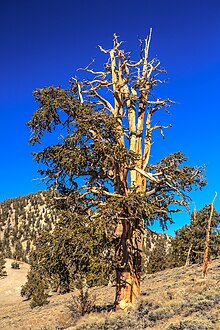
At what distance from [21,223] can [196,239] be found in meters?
56.6

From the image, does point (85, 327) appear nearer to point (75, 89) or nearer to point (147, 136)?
point (147, 136)

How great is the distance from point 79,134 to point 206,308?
6.73m

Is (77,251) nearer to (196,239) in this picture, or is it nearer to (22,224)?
(196,239)

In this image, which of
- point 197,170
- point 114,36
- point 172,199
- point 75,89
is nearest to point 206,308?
point 172,199

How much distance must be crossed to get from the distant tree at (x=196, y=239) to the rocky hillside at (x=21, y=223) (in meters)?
31.4

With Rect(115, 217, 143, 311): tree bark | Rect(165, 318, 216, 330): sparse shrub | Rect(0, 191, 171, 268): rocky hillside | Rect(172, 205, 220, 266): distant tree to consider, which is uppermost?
Rect(0, 191, 171, 268): rocky hillside

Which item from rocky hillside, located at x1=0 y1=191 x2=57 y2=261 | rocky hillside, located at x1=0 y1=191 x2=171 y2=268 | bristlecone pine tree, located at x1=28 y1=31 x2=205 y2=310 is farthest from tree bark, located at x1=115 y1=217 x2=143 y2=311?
rocky hillside, located at x1=0 y1=191 x2=57 y2=261

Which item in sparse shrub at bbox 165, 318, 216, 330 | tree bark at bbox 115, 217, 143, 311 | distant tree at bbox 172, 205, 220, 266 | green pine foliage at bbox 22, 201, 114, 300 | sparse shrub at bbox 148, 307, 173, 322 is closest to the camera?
sparse shrub at bbox 165, 318, 216, 330

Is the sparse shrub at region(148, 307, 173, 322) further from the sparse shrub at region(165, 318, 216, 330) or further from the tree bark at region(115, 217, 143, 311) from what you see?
the tree bark at region(115, 217, 143, 311)

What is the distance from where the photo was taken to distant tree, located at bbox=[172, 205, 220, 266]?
41.2 meters

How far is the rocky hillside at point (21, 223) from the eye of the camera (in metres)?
76.5

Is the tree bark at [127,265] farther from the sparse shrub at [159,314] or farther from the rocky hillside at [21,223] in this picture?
the rocky hillside at [21,223]

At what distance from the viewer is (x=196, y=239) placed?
138ft

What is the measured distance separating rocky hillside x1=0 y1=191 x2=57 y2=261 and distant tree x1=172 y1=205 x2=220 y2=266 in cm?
3142
